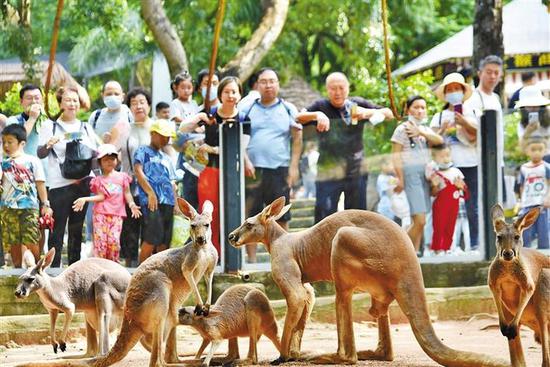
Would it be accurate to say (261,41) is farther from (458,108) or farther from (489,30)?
(458,108)

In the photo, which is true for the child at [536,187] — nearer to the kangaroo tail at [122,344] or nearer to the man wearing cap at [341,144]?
the man wearing cap at [341,144]

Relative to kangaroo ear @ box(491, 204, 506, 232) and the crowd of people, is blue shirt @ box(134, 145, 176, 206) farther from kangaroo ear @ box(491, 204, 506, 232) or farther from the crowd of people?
kangaroo ear @ box(491, 204, 506, 232)

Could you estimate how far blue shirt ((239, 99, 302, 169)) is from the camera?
11.9 m

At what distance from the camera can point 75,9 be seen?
20047 millimetres

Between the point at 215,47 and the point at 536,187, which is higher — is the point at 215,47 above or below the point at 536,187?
above

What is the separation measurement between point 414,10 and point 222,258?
65.1 ft

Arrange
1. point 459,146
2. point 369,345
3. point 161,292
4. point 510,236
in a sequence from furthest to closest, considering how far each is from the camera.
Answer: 1. point 459,146
2. point 369,345
3. point 161,292
4. point 510,236

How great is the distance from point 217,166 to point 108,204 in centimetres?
113

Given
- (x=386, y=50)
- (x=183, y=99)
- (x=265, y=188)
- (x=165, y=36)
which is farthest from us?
Answer: (x=165, y=36)

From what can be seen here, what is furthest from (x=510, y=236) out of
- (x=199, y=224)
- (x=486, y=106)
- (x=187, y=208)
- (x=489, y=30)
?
(x=489, y=30)

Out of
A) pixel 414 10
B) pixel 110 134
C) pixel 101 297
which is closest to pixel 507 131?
pixel 110 134

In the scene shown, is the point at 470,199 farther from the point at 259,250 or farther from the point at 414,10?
the point at 414,10

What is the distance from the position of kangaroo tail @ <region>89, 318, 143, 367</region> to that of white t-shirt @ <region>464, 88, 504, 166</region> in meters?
5.06

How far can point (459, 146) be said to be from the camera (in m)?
12.3
